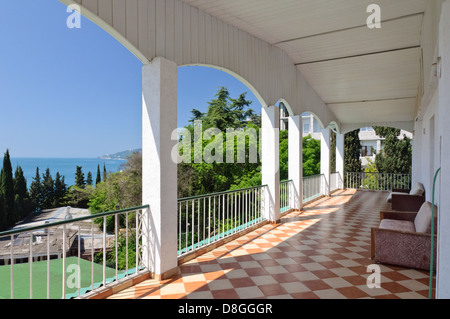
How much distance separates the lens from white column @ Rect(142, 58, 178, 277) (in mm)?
3264

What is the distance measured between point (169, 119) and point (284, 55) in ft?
13.5

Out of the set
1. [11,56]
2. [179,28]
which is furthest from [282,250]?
[11,56]

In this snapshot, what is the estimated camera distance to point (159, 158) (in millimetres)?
3266

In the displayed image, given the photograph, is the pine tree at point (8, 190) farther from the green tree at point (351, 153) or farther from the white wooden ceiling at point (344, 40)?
the green tree at point (351, 153)

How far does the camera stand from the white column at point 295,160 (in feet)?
24.5

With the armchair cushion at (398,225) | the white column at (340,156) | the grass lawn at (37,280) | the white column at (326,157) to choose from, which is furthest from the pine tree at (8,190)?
the armchair cushion at (398,225)

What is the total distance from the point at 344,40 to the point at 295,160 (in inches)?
124

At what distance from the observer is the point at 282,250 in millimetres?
4387

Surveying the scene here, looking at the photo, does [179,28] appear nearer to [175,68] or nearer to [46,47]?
[175,68]

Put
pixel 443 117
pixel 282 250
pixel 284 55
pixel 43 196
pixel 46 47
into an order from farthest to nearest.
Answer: pixel 46 47
pixel 43 196
pixel 284 55
pixel 282 250
pixel 443 117

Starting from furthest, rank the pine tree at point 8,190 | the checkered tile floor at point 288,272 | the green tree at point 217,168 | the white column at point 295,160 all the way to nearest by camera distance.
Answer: the pine tree at point 8,190 < the green tree at point 217,168 < the white column at point 295,160 < the checkered tile floor at point 288,272

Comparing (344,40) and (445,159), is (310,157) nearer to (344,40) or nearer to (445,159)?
(344,40)

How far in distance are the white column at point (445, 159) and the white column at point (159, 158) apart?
2559mm

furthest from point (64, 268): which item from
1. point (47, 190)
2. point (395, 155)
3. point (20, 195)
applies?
point (47, 190)
